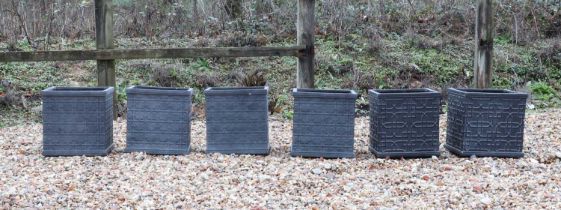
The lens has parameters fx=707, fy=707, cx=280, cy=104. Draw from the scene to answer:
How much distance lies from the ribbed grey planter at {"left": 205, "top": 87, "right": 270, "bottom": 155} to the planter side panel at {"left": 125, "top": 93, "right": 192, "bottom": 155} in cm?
19

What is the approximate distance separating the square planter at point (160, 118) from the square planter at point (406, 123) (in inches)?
57.2

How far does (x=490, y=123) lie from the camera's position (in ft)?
17.5

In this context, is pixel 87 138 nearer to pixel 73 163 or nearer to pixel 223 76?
pixel 73 163

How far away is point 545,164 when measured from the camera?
5.24 m

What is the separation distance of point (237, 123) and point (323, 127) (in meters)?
0.66

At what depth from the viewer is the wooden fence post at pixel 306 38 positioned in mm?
6750

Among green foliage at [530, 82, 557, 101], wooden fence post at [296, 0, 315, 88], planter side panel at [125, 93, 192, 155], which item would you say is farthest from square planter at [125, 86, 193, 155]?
green foliage at [530, 82, 557, 101]

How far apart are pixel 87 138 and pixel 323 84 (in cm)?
452

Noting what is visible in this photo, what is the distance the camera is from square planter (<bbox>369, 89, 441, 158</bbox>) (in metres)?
5.27

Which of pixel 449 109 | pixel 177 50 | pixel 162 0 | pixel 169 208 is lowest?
pixel 169 208

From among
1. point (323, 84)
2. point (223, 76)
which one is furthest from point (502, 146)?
point (223, 76)

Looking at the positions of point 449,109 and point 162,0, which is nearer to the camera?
point 449,109

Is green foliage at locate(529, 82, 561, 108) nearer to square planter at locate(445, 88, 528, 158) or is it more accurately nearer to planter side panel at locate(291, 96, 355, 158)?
square planter at locate(445, 88, 528, 158)

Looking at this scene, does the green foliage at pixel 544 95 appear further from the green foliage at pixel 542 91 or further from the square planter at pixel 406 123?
the square planter at pixel 406 123
